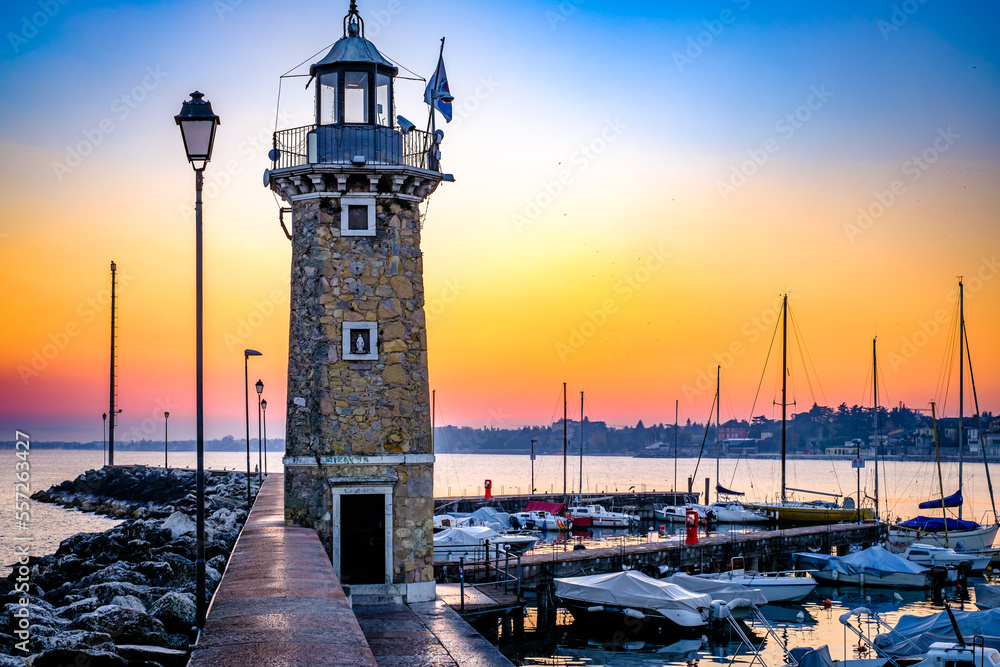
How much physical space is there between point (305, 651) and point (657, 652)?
19.4 meters

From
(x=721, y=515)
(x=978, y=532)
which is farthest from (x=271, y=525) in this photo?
(x=721, y=515)

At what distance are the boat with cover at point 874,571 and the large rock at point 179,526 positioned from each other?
931 inches

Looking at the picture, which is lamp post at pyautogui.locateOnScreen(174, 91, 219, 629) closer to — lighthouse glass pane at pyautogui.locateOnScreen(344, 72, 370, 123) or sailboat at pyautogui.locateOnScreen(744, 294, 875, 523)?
lighthouse glass pane at pyautogui.locateOnScreen(344, 72, 370, 123)

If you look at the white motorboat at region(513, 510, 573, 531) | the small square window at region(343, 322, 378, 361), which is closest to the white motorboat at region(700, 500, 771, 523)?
the white motorboat at region(513, 510, 573, 531)

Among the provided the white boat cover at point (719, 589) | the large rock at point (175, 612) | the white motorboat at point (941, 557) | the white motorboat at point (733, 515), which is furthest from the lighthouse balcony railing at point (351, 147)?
the white motorboat at point (733, 515)

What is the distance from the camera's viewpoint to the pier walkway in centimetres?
914

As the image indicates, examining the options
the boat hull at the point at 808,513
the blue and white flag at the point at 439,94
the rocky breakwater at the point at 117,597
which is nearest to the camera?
the rocky breakwater at the point at 117,597

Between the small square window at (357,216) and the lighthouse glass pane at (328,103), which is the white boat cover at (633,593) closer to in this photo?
the small square window at (357,216)

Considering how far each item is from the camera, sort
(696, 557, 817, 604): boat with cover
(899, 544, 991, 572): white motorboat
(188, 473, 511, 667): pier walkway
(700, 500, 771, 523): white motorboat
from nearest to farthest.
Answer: (188, 473, 511, 667): pier walkway, (696, 557, 817, 604): boat with cover, (899, 544, 991, 572): white motorboat, (700, 500, 771, 523): white motorboat

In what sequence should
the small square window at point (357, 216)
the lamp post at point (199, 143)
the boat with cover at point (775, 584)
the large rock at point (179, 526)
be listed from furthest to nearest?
1. the boat with cover at point (775, 584)
2. the large rock at point (179, 526)
3. the small square window at point (357, 216)
4. the lamp post at point (199, 143)

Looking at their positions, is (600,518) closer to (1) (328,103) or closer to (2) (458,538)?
(2) (458,538)

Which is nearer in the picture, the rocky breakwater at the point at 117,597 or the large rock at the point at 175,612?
the rocky breakwater at the point at 117,597

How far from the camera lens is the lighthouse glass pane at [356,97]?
2008cm

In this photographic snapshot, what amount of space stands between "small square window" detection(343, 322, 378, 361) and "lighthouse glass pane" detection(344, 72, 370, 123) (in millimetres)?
4289
